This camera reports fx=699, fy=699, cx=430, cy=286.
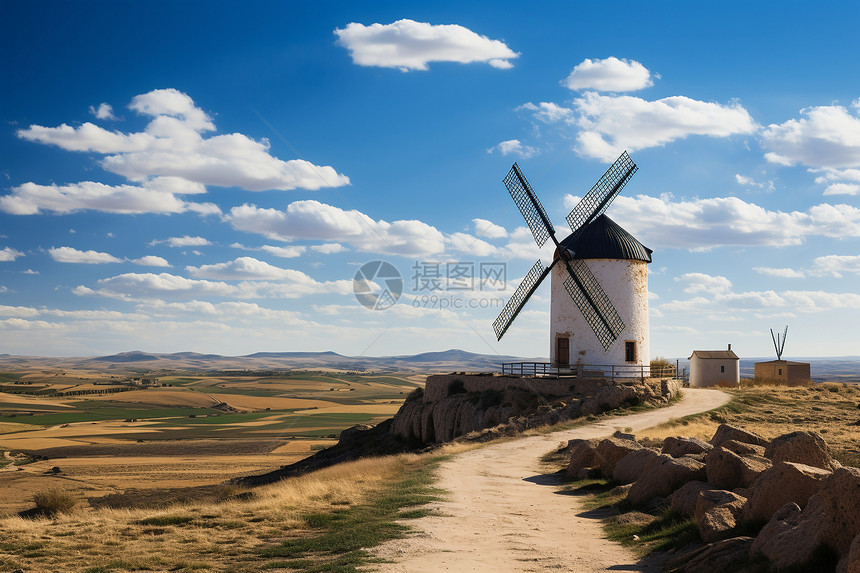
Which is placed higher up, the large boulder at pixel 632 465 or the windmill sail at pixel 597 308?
the windmill sail at pixel 597 308

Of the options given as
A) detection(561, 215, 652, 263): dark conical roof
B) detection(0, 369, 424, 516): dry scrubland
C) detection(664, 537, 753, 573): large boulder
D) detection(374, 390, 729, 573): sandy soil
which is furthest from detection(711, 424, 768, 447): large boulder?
detection(561, 215, 652, 263): dark conical roof

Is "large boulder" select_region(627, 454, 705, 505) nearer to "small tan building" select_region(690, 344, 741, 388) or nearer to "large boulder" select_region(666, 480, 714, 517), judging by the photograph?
"large boulder" select_region(666, 480, 714, 517)

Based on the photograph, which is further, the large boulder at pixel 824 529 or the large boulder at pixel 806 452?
the large boulder at pixel 806 452

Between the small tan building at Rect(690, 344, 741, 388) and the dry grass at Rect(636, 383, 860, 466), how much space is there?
4.24 meters

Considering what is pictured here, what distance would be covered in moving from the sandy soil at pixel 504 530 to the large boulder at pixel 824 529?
2296mm

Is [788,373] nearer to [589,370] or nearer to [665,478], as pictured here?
[589,370]

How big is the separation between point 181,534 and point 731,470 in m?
10.4

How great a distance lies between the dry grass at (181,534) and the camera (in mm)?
11609

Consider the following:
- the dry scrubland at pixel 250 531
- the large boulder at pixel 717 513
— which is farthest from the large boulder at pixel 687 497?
the dry scrubland at pixel 250 531

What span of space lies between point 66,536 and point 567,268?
2853cm

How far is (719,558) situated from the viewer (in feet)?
28.9

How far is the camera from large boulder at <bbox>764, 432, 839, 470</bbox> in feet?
40.7

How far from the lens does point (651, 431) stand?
26.4m

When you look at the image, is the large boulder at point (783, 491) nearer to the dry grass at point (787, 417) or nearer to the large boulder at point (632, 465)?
the large boulder at point (632, 465)
